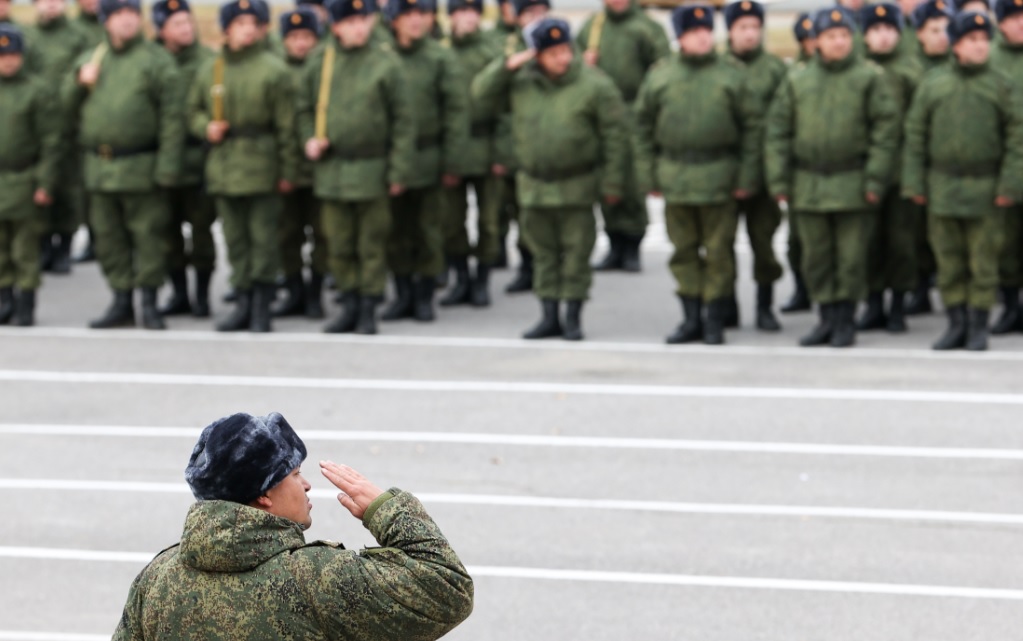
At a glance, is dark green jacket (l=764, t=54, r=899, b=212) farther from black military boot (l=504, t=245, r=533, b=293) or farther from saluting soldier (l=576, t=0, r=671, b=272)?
black military boot (l=504, t=245, r=533, b=293)

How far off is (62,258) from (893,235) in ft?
22.3

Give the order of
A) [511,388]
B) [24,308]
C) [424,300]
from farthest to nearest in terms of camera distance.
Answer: [424,300] → [24,308] → [511,388]

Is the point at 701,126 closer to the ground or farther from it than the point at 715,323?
farther from it

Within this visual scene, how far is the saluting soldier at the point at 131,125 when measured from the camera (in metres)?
13.1

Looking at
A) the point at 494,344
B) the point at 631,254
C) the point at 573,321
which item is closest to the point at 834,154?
the point at 573,321

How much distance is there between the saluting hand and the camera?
168 inches

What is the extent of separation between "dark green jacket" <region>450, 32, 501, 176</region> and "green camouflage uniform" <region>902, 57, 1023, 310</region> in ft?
11.1

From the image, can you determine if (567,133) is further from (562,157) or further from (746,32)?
(746,32)

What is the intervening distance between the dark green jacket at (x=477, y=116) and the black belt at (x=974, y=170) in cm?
357

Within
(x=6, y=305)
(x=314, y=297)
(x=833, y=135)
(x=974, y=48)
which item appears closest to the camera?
(x=974, y=48)

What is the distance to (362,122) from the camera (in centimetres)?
1290

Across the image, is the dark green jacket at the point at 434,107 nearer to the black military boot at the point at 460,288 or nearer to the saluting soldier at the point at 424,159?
the saluting soldier at the point at 424,159

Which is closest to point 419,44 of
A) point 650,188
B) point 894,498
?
point 650,188

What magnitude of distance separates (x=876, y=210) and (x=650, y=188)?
4.76ft
